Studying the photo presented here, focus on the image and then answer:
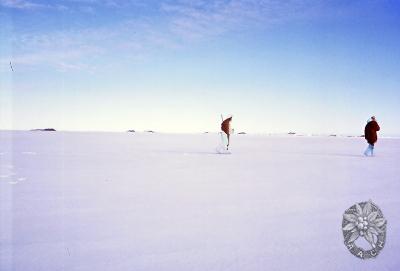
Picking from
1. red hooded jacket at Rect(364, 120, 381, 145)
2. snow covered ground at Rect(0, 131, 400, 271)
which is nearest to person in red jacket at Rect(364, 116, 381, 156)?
red hooded jacket at Rect(364, 120, 381, 145)

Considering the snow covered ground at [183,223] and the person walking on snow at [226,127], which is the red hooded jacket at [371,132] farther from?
the snow covered ground at [183,223]

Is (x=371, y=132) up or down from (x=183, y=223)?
up

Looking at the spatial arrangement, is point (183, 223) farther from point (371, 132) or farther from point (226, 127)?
point (371, 132)

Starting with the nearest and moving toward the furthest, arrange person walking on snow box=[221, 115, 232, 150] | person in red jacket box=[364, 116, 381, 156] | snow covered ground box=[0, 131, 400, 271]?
snow covered ground box=[0, 131, 400, 271]
person in red jacket box=[364, 116, 381, 156]
person walking on snow box=[221, 115, 232, 150]

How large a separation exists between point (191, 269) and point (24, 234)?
2126 mm

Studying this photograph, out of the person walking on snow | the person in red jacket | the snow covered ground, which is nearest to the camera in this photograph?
the snow covered ground

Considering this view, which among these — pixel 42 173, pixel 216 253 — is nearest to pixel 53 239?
pixel 216 253

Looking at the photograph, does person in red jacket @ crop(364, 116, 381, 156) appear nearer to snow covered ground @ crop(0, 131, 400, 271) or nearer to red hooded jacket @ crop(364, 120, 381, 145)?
red hooded jacket @ crop(364, 120, 381, 145)

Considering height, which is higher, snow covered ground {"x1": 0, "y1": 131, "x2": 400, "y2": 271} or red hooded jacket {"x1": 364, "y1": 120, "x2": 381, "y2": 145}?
red hooded jacket {"x1": 364, "y1": 120, "x2": 381, "y2": 145}

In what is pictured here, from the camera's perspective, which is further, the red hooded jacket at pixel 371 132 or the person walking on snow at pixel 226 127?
the person walking on snow at pixel 226 127

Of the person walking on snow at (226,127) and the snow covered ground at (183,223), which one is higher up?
the person walking on snow at (226,127)

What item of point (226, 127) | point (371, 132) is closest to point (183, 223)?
point (226, 127)

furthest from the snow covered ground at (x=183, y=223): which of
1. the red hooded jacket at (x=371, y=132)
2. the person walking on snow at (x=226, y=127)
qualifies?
the person walking on snow at (x=226, y=127)

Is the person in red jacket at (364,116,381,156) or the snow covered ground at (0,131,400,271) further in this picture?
the person in red jacket at (364,116,381,156)
